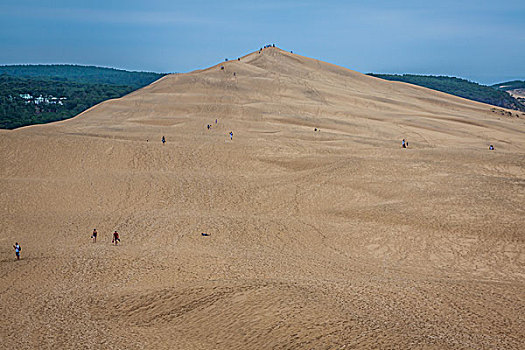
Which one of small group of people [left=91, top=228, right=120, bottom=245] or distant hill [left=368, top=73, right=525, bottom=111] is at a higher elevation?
distant hill [left=368, top=73, right=525, bottom=111]

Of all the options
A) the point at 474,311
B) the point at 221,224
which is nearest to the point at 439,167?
the point at 221,224

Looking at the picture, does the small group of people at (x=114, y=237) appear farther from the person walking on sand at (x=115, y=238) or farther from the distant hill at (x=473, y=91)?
the distant hill at (x=473, y=91)

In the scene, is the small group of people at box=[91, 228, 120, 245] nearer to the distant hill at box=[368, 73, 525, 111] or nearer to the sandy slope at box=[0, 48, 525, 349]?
the sandy slope at box=[0, 48, 525, 349]

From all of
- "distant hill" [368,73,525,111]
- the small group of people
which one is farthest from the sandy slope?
"distant hill" [368,73,525,111]

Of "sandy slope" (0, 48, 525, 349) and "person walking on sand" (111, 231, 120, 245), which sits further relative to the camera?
"person walking on sand" (111, 231, 120, 245)

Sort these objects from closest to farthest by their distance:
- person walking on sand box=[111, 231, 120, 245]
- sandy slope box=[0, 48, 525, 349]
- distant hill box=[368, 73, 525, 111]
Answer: sandy slope box=[0, 48, 525, 349], person walking on sand box=[111, 231, 120, 245], distant hill box=[368, 73, 525, 111]

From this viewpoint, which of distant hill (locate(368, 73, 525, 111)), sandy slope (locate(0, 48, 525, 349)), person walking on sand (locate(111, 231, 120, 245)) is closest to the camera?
sandy slope (locate(0, 48, 525, 349))

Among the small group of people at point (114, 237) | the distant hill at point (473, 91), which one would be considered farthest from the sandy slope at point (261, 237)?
the distant hill at point (473, 91)

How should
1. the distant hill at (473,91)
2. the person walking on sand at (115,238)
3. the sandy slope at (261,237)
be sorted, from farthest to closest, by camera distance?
the distant hill at (473,91) → the person walking on sand at (115,238) → the sandy slope at (261,237)

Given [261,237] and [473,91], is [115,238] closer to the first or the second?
[261,237]
